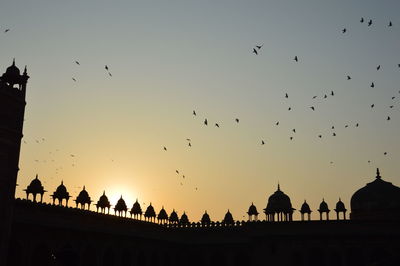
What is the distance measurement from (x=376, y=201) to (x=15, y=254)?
32.9 meters

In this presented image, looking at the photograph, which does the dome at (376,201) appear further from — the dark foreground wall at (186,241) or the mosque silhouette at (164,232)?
the dark foreground wall at (186,241)

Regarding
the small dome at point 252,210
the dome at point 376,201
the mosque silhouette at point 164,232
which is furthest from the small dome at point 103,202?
the dome at point 376,201

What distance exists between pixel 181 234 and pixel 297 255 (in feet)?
39.3

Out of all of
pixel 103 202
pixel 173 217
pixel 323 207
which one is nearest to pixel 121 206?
pixel 103 202

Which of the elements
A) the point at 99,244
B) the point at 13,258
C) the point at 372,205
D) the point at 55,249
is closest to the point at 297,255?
the point at 372,205

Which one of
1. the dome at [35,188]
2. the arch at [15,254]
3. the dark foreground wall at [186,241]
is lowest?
the arch at [15,254]

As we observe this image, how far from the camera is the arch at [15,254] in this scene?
113 ft

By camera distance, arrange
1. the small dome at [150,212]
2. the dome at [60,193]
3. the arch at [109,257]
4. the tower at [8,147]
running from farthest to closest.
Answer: the small dome at [150,212] → the dome at [60,193] → the arch at [109,257] → the tower at [8,147]

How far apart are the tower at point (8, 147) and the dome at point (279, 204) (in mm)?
33924

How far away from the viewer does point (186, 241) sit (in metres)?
53.9

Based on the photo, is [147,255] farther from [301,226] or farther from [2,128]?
[2,128]

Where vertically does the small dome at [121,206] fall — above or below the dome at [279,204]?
below

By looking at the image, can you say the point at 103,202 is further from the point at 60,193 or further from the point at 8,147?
the point at 8,147

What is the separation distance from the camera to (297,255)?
47156 mm
